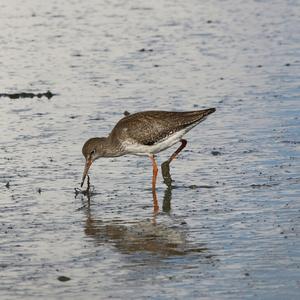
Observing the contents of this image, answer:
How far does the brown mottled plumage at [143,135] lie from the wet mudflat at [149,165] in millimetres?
372

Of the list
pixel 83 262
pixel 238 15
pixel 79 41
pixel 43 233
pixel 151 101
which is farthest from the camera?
pixel 238 15

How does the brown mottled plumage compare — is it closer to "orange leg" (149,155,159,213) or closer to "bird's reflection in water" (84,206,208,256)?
"orange leg" (149,155,159,213)

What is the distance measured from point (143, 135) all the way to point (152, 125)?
24 centimetres

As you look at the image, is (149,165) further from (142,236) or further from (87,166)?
(142,236)

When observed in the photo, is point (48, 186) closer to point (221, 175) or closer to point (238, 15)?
point (221, 175)

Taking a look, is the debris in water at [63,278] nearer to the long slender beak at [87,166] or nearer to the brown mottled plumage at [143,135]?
the long slender beak at [87,166]

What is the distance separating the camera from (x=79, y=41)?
2577cm

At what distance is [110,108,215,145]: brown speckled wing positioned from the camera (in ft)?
47.4

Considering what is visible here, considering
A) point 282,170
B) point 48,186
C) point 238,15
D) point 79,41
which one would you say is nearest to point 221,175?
point 282,170

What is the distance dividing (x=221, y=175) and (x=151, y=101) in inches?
201

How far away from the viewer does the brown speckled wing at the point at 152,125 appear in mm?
14461

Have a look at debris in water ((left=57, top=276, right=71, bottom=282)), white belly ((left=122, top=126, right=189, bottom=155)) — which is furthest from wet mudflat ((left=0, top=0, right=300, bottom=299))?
white belly ((left=122, top=126, right=189, bottom=155))

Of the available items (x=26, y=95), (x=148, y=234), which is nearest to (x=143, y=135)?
(x=148, y=234)

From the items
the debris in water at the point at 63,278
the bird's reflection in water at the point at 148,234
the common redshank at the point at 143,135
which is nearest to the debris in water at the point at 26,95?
the common redshank at the point at 143,135
